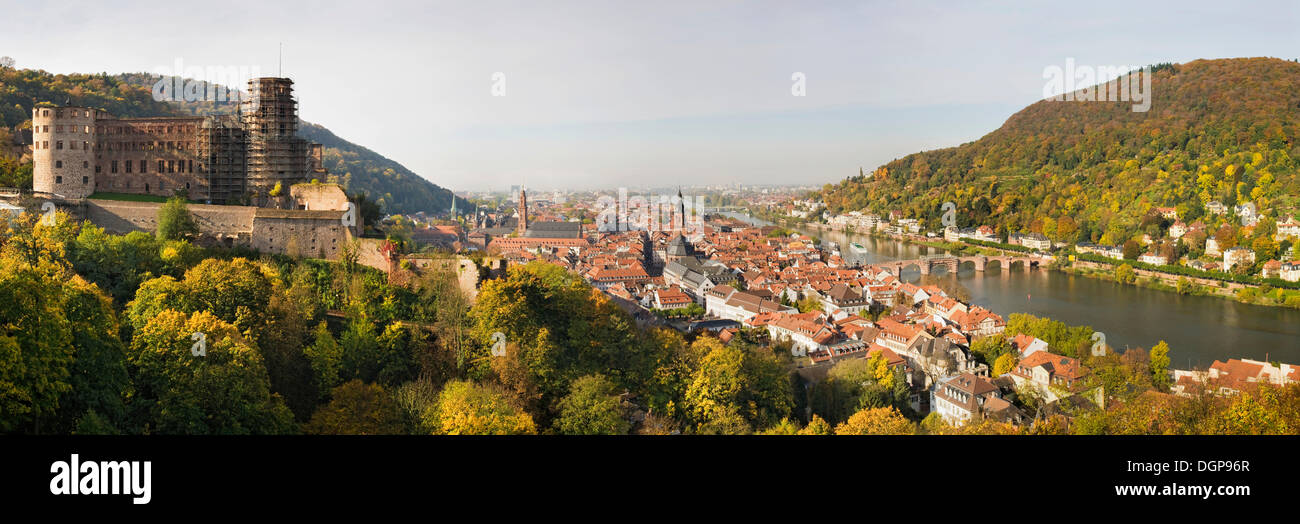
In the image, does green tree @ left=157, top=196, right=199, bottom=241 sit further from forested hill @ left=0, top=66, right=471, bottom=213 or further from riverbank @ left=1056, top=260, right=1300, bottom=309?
riverbank @ left=1056, top=260, right=1300, bottom=309

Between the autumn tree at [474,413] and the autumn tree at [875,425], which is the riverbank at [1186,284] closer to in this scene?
the autumn tree at [875,425]

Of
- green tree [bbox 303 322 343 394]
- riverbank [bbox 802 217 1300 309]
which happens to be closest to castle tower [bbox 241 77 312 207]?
green tree [bbox 303 322 343 394]

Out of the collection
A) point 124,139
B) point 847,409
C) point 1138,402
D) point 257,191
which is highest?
point 124,139

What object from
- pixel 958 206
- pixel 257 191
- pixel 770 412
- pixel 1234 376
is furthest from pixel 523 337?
pixel 958 206

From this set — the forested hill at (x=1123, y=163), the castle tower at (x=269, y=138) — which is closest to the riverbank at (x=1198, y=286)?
the forested hill at (x=1123, y=163)
